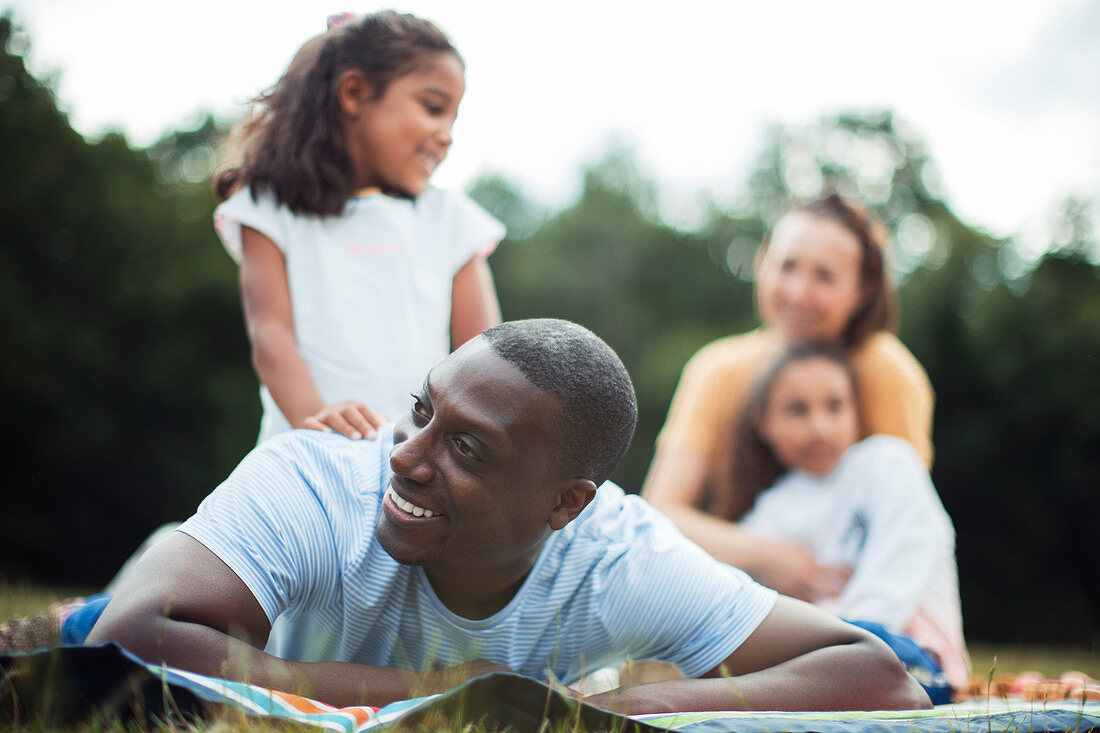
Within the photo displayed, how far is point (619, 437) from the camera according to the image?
82.7 inches

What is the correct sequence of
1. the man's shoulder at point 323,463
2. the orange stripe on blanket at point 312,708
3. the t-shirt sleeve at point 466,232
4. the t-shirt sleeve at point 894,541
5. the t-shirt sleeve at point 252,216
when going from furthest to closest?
the t-shirt sleeve at point 894,541
the t-shirt sleeve at point 466,232
the t-shirt sleeve at point 252,216
the man's shoulder at point 323,463
the orange stripe on blanket at point 312,708

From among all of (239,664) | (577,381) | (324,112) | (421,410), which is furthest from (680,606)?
(324,112)

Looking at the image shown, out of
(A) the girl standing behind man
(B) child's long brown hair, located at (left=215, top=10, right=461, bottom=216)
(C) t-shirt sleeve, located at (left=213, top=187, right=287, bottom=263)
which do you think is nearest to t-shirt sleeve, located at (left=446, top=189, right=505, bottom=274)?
(A) the girl standing behind man

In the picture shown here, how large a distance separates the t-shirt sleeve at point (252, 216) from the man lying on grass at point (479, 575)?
1037mm

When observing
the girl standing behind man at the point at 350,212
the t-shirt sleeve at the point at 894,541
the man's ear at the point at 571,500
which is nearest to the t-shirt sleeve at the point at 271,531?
the man's ear at the point at 571,500

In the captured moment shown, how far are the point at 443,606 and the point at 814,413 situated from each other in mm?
2610

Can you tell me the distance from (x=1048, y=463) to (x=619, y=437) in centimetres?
1531

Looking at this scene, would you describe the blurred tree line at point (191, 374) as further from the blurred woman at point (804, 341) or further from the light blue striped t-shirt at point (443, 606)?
the light blue striped t-shirt at point (443, 606)

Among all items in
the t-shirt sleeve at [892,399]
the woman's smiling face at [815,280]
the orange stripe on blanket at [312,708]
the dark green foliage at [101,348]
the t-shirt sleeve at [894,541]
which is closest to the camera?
the orange stripe on blanket at [312,708]

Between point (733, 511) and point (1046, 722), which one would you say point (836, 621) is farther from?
point (733, 511)

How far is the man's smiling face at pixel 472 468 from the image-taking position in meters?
1.92

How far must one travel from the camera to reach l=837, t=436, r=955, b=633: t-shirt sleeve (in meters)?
3.45

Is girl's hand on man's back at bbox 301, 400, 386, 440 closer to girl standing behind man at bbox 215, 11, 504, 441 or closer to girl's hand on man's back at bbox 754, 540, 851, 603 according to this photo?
girl standing behind man at bbox 215, 11, 504, 441

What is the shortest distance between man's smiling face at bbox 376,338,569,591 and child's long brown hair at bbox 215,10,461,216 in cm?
132
